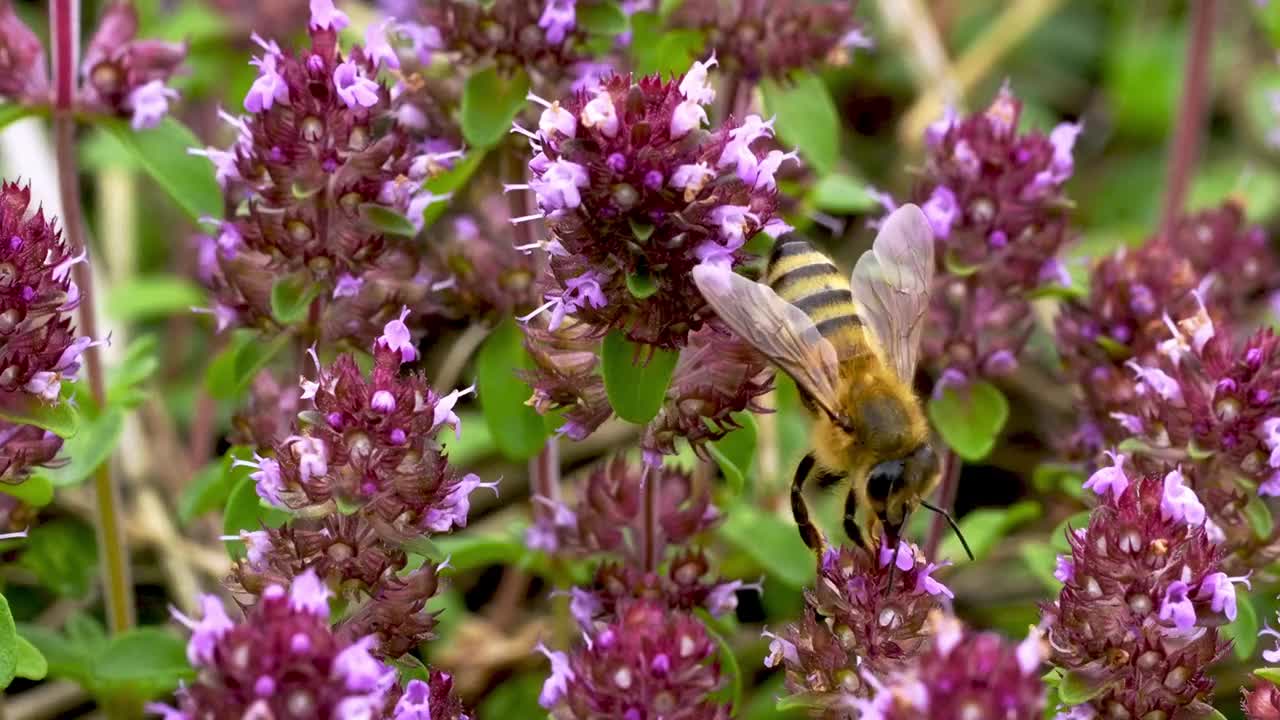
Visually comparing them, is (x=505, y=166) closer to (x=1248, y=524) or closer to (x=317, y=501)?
(x=317, y=501)

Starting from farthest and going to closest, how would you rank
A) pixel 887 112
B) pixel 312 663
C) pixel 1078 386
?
pixel 887 112 → pixel 1078 386 → pixel 312 663

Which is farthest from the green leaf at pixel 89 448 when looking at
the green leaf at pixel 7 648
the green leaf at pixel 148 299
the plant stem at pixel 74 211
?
the green leaf at pixel 148 299

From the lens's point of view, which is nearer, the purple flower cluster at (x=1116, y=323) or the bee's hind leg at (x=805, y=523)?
the bee's hind leg at (x=805, y=523)

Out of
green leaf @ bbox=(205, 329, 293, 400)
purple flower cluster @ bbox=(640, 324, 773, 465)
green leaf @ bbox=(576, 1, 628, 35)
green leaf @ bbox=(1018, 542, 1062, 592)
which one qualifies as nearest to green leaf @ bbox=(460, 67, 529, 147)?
green leaf @ bbox=(576, 1, 628, 35)

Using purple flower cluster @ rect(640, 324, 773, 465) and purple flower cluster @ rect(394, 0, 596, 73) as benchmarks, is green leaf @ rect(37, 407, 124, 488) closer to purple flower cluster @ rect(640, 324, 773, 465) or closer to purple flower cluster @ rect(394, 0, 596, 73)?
purple flower cluster @ rect(394, 0, 596, 73)

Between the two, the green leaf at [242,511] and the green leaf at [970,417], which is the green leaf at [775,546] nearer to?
the green leaf at [970,417]

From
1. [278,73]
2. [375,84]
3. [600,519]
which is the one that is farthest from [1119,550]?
[278,73]
